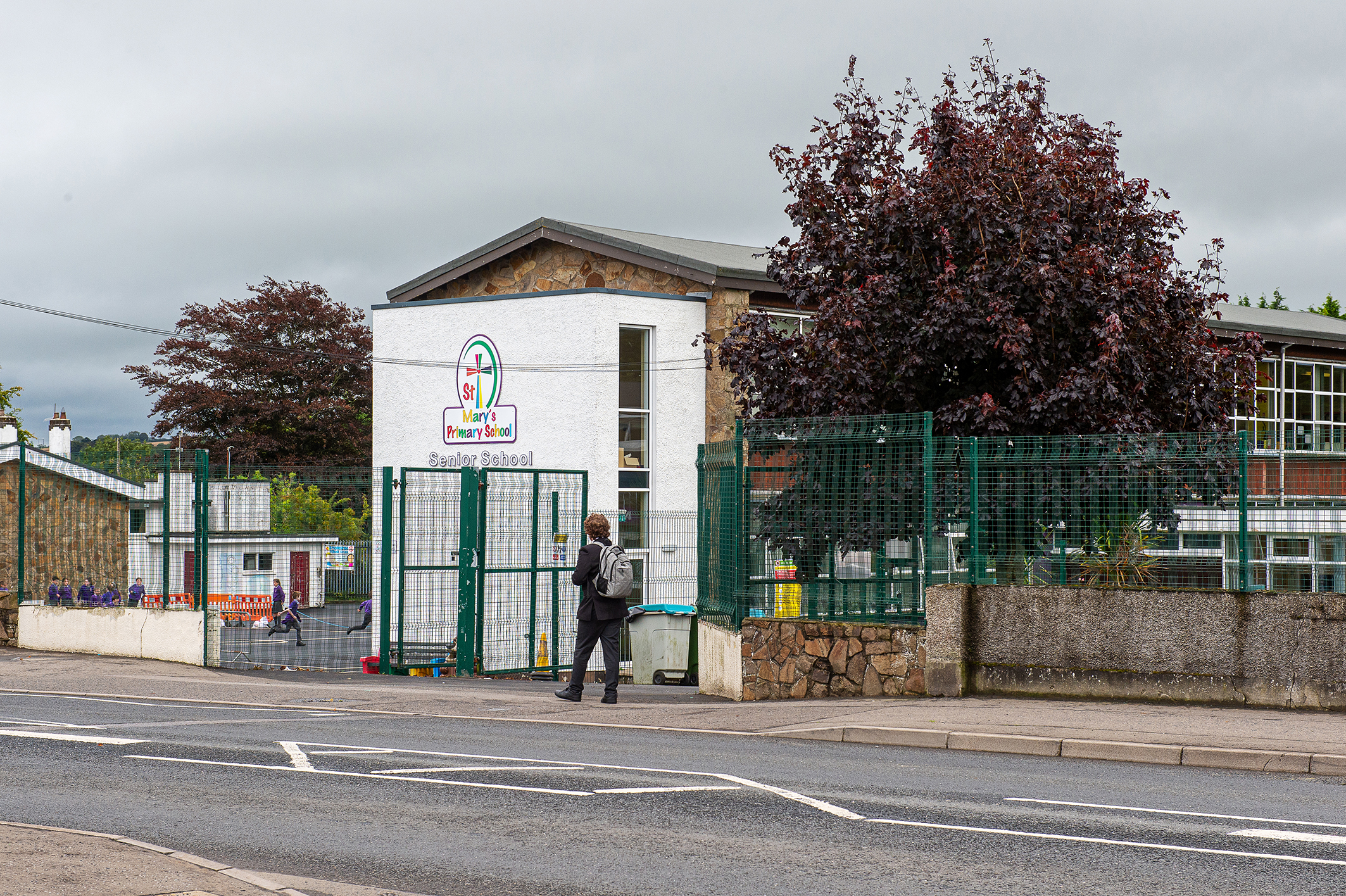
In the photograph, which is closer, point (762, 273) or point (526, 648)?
point (526, 648)

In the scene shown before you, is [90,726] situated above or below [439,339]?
below

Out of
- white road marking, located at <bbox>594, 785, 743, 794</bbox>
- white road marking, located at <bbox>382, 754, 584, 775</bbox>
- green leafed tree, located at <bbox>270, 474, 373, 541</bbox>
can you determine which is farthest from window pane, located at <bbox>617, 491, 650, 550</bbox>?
white road marking, located at <bbox>594, 785, 743, 794</bbox>

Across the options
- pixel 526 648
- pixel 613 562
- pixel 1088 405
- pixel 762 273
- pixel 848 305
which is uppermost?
pixel 762 273

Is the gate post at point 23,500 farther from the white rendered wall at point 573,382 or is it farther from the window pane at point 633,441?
A: the window pane at point 633,441

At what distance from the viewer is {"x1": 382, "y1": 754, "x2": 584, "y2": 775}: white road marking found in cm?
877

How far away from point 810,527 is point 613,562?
2.04m

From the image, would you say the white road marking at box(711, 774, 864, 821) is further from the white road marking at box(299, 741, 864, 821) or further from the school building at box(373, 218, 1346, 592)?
the school building at box(373, 218, 1346, 592)

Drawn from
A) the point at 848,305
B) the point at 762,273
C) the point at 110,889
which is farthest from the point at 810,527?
the point at 762,273

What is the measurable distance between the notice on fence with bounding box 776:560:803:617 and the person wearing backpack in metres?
1.58

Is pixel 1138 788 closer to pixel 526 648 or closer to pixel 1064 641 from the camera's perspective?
pixel 1064 641

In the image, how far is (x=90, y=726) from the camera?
35.9ft

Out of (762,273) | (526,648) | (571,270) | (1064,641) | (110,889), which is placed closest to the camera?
(110,889)

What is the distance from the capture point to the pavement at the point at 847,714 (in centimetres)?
993

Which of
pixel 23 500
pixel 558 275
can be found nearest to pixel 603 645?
pixel 23 500
